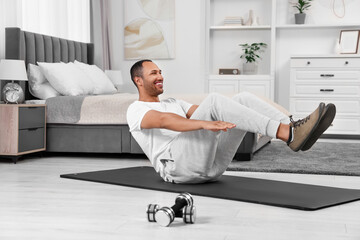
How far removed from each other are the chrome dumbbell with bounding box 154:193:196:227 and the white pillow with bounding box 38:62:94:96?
3076mm

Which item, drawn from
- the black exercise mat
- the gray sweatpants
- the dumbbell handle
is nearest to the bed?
the black exercise mat

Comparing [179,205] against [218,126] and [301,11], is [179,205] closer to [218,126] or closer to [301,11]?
[218,126]

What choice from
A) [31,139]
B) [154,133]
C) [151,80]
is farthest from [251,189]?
[31,139]

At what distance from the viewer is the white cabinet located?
7.13 meters

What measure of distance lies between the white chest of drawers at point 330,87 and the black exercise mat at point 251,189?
11.4 feet

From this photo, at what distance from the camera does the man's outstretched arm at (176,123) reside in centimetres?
256

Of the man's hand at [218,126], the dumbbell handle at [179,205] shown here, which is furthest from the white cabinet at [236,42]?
the dumbbell handle at [179,205]

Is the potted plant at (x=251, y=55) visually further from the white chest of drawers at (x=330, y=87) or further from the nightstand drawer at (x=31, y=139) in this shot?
the nightstand drawer at (x=31, y=139)

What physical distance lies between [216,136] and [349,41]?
4748mm

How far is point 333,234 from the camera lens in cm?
216

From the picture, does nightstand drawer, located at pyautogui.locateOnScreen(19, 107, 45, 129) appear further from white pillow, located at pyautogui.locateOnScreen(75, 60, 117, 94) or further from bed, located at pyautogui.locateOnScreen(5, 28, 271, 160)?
white pillow, located at pyautogui.locateOnScreen(75, 60, 117, 94)

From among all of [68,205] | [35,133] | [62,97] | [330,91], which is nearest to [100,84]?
[62,97]

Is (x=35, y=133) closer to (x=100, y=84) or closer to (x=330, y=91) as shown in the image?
(x=100, y=84)

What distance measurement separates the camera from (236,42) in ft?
24.7
